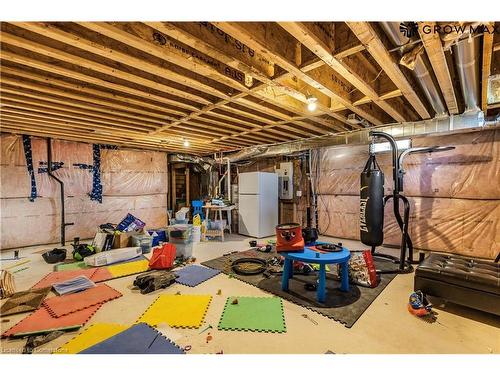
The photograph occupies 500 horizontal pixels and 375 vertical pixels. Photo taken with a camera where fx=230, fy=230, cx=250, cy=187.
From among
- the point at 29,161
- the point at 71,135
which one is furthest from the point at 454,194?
the point at 29,161

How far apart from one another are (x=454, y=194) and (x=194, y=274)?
469cm

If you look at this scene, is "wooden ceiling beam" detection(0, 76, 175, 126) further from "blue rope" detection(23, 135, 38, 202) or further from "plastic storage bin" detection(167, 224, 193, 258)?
"blue rope" detection(23, 135, 38, 202)

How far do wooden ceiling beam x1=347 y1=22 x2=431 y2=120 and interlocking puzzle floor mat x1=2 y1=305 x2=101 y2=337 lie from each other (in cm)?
347

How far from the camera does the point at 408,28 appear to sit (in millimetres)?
1837

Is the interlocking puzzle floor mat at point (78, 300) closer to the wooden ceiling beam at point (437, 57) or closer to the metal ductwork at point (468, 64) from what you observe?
the wooden ceiling beam at point (437, 57)

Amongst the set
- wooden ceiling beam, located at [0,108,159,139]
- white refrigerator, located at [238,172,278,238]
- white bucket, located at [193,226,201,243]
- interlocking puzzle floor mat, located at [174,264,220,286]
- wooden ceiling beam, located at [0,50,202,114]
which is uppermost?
wooden ceiling beam, located at [0,50,202,114]

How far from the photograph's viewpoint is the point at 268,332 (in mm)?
2045

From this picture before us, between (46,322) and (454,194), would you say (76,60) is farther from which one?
(454,194)

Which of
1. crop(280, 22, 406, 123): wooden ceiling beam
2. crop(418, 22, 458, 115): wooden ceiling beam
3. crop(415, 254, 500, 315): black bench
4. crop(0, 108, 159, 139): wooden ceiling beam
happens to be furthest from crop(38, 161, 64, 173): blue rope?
crop(415, 254, 500, 315): black bench

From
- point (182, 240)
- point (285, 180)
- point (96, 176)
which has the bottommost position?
point (182, 240)

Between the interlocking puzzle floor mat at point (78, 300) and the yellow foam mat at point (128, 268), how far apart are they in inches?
19.5

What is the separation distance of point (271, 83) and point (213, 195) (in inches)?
242

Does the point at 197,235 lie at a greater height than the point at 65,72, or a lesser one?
lesser

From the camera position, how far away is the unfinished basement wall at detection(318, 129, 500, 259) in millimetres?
3811
